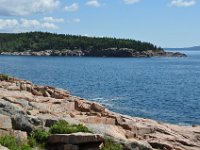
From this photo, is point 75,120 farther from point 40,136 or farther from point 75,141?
point 75,141

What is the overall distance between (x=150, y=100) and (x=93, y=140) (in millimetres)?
44537

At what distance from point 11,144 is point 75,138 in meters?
2.55

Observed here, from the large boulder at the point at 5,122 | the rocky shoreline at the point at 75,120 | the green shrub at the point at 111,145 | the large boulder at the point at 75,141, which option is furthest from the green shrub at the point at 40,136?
the green shrub at the point at 111,145

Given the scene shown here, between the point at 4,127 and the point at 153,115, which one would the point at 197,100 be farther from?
the point at 4,127

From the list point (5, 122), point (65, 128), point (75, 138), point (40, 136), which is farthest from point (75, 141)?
point (5, 122)

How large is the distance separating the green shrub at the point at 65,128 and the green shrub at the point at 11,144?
1837 mm

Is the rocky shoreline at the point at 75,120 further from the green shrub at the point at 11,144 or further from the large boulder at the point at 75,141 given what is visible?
the large boulder at the point at 75,141

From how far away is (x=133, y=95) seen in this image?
6888 centimetres

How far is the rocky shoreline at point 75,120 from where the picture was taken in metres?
20.5

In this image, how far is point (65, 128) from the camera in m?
20.4

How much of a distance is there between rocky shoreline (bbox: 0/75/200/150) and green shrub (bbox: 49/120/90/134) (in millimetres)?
535

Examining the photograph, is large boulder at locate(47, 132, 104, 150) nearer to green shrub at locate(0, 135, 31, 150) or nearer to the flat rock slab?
the flat rock slab

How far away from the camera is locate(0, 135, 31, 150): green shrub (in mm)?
18317

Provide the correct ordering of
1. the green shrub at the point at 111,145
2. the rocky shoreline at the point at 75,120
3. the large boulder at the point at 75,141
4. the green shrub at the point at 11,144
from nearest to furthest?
the green shrub at the point at 11,144, the large boulder at the point at 75,141, the green shrub at the point at 111,145, the rocky shoreline at the point at 75,120
